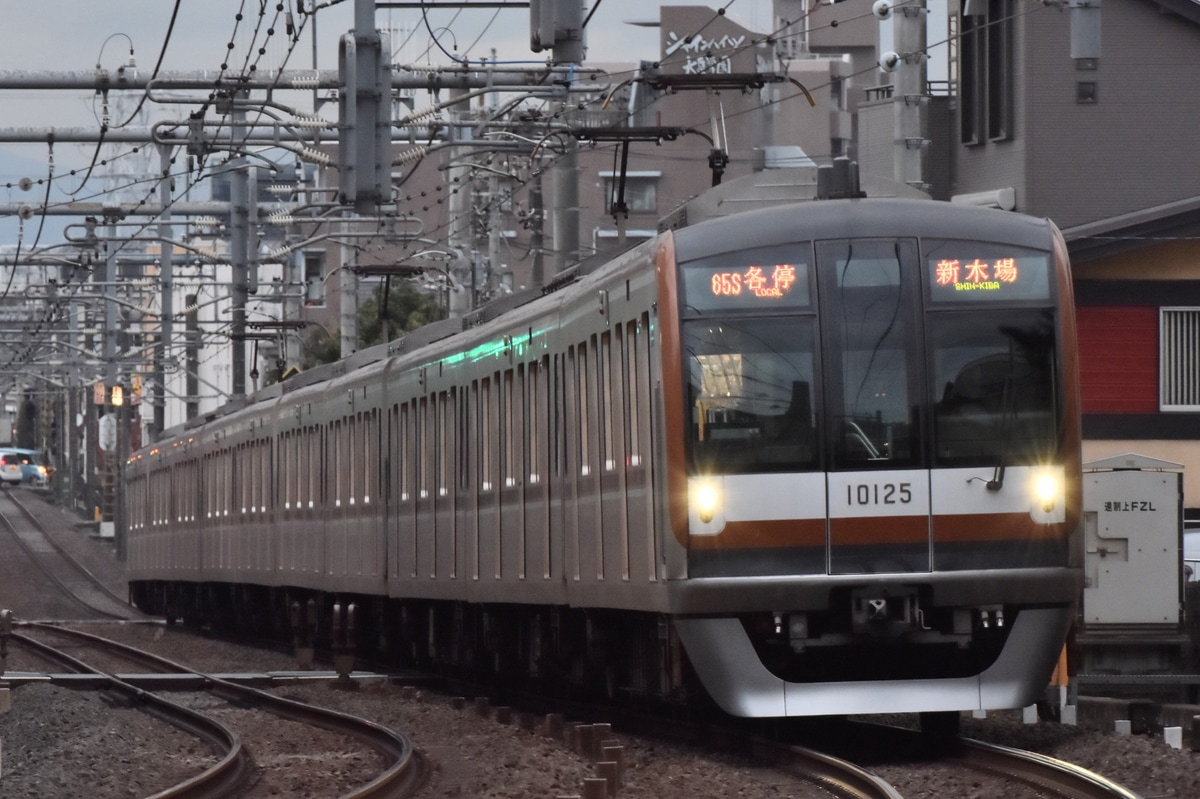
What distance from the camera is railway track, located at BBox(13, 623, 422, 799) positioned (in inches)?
453

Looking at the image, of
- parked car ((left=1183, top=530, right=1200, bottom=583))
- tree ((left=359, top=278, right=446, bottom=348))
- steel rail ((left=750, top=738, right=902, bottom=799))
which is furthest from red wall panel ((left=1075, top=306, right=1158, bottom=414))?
tree ((left=359, top=278, right=446, bottom=348))

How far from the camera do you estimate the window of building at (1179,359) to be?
83.4 feet

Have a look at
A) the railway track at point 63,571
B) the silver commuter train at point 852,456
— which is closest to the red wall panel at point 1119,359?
the silver commuter train at point 852,456

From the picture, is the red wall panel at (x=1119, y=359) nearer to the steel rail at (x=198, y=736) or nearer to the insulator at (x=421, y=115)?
the insulator at (x=421, y=115)

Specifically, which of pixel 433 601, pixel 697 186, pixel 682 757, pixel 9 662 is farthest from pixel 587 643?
pixel 697 186

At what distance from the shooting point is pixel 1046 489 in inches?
428

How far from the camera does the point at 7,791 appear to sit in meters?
11.2

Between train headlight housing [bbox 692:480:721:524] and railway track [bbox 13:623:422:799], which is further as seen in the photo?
railway track [bbox 13:623:422:799]

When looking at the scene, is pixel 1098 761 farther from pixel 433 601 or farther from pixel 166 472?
pixel 166 472

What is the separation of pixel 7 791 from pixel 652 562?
3.25 m

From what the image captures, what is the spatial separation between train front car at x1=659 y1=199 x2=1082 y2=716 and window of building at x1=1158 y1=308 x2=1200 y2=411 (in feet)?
48.4

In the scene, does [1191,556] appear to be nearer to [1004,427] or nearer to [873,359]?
[1004,427]

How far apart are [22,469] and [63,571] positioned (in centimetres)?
4424

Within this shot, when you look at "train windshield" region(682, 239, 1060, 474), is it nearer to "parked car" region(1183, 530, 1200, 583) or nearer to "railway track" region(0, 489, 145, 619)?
"parked car" region(1183, 530, 1200, 583)
